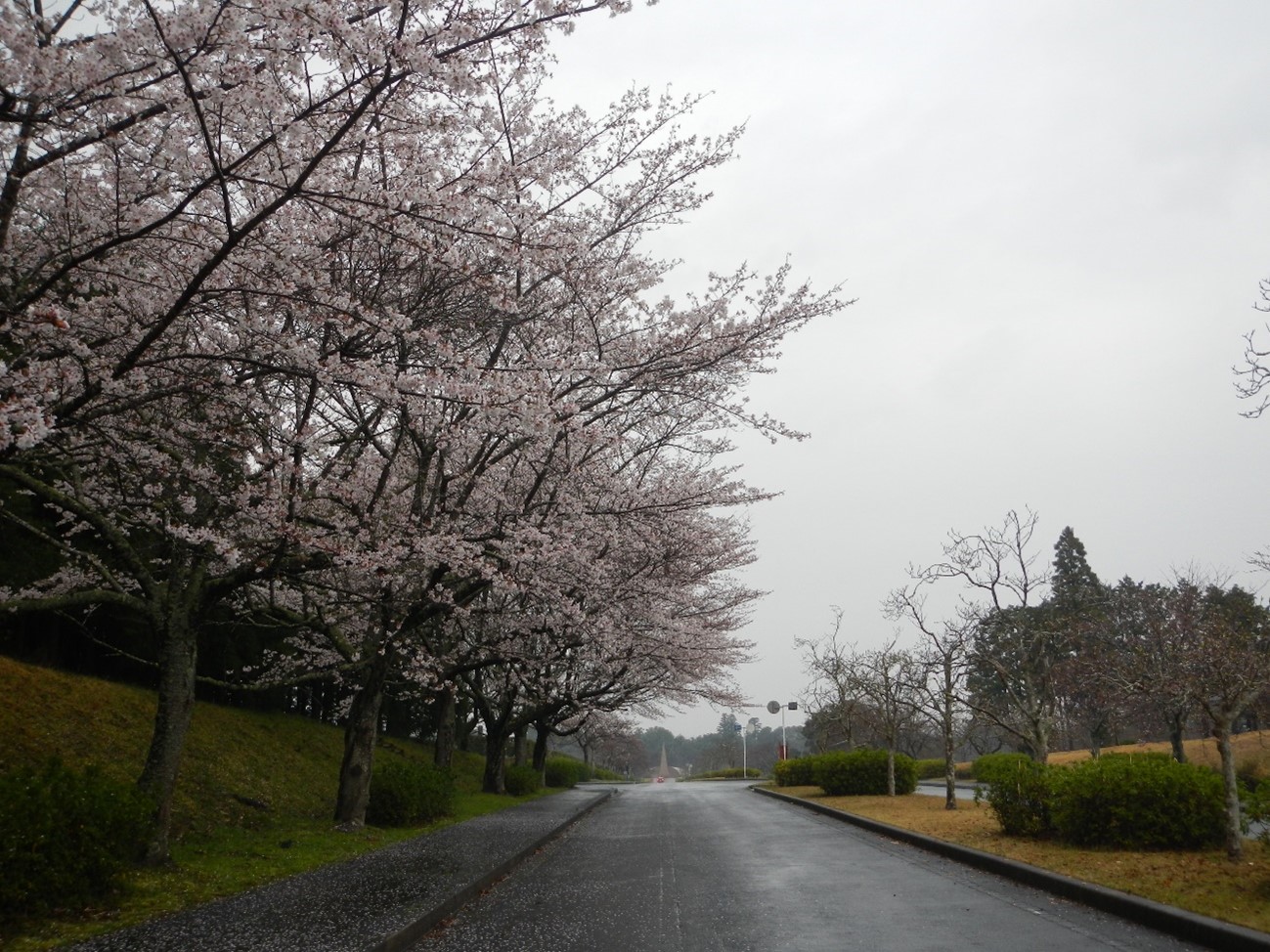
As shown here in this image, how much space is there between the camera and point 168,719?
916 centimetres

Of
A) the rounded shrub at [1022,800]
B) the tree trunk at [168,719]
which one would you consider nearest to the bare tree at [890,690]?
the rounded shrub at [1022,800]

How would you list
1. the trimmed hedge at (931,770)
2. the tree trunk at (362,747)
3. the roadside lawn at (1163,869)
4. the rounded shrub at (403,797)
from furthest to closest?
the trimmed hedge at (931,770)
the rounded shrub at (403,797)
the tree trunk at (362,747)
the roadside lawn at (1163,869)

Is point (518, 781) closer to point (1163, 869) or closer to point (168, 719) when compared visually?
point (168, 719)

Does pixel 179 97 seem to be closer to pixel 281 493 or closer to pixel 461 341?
pixel 281 493

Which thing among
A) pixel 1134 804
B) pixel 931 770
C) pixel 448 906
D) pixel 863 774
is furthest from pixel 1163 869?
pixel 931 770

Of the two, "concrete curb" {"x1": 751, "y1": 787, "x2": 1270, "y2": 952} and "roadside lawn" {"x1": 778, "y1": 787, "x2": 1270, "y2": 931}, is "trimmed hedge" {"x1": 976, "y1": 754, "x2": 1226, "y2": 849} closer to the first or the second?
"roadside lawn" {"x1": 778, "y1": 787, "x2": 1270, "y2": 931}

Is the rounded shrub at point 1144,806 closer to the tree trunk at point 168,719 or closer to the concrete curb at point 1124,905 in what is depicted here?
the concrete curb at point 1124,905

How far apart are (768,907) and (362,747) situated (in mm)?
8061

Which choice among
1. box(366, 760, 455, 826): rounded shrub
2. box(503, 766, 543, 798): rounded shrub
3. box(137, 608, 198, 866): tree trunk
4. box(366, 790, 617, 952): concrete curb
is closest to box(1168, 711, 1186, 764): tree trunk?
box(503, 766, 543, 798): rounded shrub

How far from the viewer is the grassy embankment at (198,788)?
7555mm

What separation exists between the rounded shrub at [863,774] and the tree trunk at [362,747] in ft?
48.0

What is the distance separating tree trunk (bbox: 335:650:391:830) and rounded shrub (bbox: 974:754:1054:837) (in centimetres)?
943

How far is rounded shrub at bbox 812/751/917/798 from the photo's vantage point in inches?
919

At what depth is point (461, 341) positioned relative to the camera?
1203 centimetres
